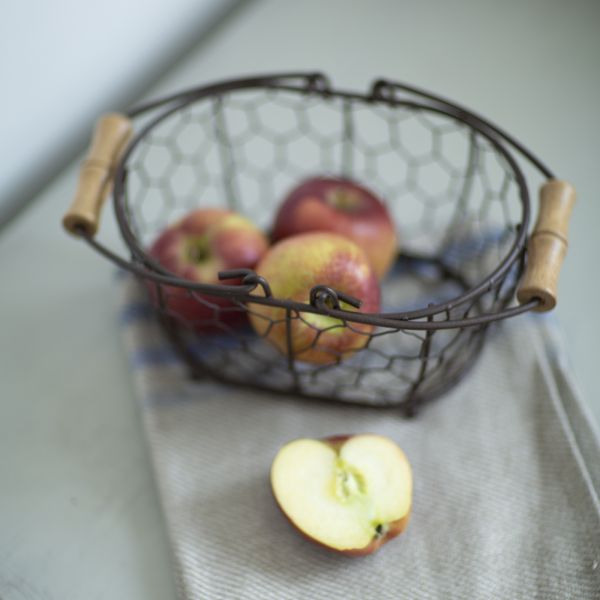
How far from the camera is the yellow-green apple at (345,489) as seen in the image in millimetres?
408

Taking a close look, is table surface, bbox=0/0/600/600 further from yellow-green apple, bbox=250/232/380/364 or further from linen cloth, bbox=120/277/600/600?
yellow-green apple, bbox=250/232/380/364

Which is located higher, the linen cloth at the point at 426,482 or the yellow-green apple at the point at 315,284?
the yellow-green apple at the point at 315,284

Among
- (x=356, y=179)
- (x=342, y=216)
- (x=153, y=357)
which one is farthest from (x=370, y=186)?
(x=153, y=357)

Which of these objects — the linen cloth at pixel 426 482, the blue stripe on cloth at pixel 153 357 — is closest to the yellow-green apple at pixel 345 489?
the linen cloth at pixel 426 482

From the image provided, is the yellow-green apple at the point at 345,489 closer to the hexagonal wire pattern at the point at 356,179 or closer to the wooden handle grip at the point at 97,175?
the hexagonal wire pattern at the point at 356,179

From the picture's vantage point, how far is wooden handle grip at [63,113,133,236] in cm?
44

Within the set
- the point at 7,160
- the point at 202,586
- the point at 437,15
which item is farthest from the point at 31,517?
the point at 437,15

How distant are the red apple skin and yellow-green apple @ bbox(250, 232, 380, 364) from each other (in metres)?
0.05

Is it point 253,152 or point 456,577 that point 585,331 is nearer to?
point 456,577

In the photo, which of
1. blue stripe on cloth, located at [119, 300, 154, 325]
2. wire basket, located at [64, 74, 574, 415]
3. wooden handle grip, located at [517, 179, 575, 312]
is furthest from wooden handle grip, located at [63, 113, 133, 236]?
wooden handle grip, located at [517, 179, 575, 312]

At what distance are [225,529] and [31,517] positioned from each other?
13cm

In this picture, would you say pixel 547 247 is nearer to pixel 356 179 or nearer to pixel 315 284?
pixel 315 284

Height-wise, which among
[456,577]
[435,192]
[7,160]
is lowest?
[456,577]

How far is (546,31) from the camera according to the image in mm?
732
